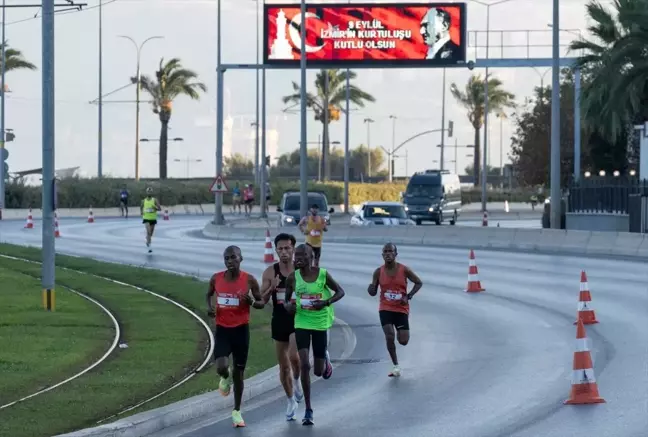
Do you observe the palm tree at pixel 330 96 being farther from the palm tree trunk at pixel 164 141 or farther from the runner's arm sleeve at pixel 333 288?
the runner's arm sleeve at pixel 333 288

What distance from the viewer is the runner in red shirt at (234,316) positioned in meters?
11.7

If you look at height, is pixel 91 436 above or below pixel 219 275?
below

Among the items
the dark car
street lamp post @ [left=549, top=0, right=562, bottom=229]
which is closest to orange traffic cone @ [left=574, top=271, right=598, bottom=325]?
street lamp post @ [left=549, top=0, right=562, bottom=229]

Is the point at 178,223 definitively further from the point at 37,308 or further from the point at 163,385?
the point at 163,385

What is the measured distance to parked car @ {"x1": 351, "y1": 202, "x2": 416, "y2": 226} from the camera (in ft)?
159

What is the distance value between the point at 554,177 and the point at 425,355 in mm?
26222

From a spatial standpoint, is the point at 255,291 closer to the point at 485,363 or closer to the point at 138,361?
the point at 138,361

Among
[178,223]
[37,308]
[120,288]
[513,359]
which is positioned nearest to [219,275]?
[513,359]

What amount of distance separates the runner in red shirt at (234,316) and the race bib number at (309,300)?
1.49 feet

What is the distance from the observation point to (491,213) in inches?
3420

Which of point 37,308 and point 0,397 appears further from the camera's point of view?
point 37,308

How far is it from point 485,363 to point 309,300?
4.61m

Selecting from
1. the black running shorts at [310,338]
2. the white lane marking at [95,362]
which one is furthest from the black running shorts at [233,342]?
the white lane marking at [95,362]

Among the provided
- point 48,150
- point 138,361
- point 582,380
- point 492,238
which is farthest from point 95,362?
point 492,238
